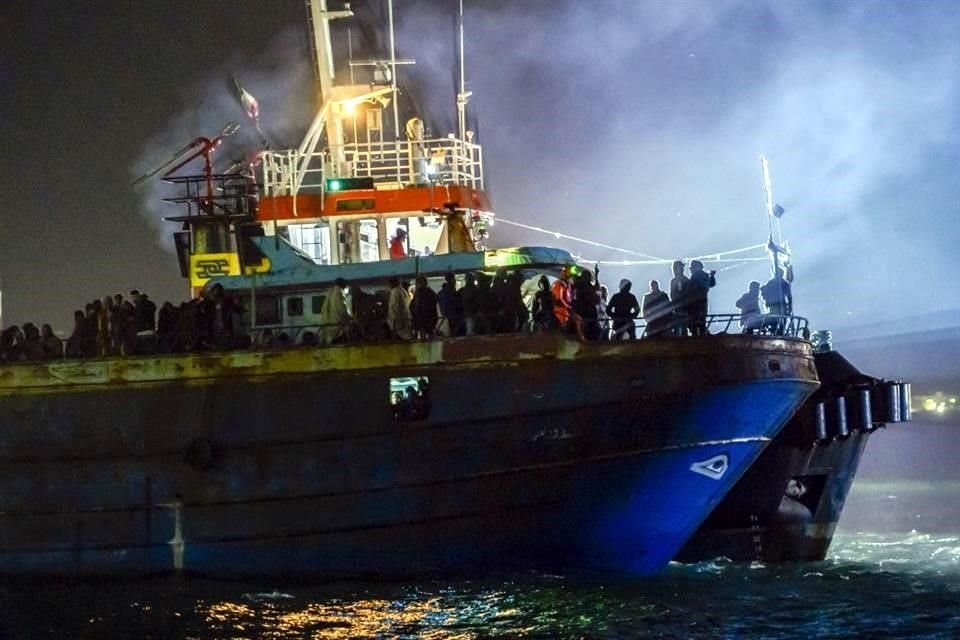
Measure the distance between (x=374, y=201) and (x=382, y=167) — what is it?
1.41m

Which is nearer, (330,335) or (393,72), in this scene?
(330,335)

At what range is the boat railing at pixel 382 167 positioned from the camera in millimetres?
20547

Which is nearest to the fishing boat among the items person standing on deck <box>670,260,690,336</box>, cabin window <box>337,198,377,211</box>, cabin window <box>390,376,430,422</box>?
cabin window <box>390,376,430,422</box>

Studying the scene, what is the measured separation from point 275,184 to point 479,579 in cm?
734

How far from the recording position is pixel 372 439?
16969mm

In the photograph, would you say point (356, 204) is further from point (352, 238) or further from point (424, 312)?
point (424, 312)

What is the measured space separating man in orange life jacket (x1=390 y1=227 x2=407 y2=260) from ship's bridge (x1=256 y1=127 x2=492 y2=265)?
36mm

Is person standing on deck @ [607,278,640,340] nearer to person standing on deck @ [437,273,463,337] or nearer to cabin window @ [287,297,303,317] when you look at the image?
person standing on deck @ [437,273,463,337]

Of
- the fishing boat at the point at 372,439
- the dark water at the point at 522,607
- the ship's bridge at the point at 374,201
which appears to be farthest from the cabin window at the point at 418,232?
the dark water at the point at 522,607

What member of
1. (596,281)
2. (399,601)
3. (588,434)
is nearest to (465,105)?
(596,281)

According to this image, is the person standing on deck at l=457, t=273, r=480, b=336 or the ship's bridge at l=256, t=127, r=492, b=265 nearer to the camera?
the person standing on deck at l=457, t=273, r=480, b=336

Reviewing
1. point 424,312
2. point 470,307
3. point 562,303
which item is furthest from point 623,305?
point 424,312

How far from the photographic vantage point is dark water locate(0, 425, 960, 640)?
15312mm

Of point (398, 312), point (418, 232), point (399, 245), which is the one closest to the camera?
point (398, 312)
